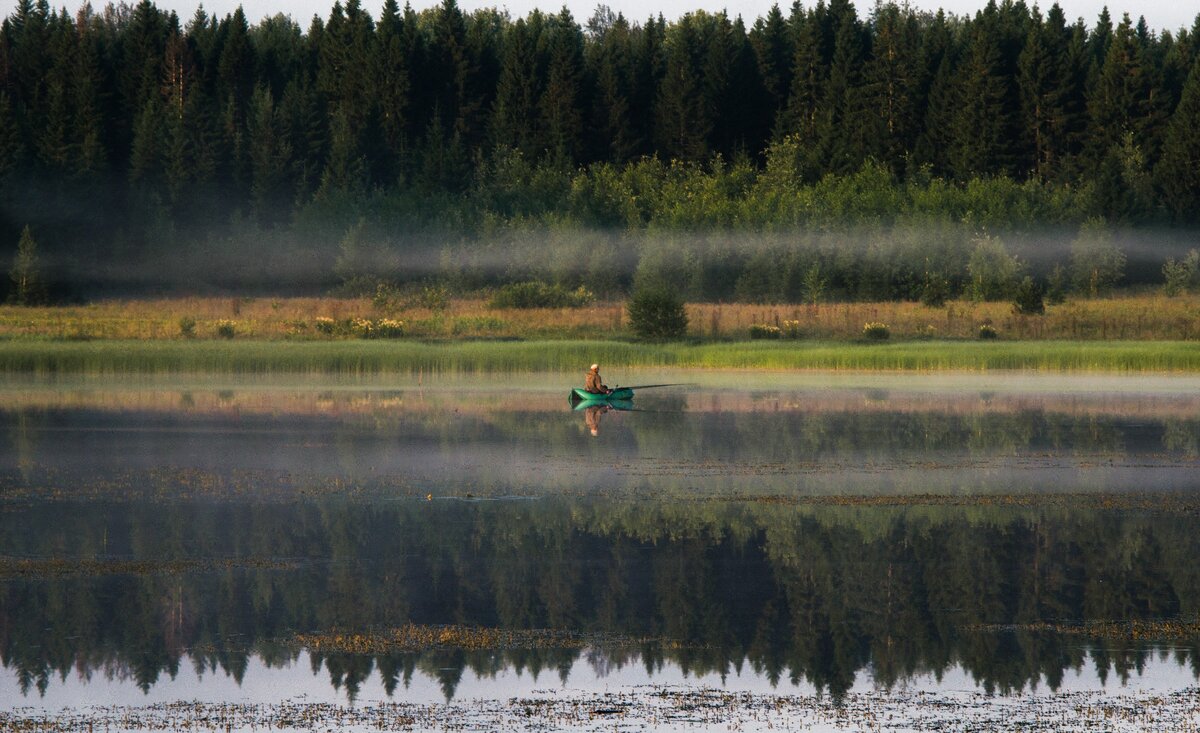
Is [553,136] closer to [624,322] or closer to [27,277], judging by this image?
[27,277]

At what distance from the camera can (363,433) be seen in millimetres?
38281

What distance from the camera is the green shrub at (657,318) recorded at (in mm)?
80500

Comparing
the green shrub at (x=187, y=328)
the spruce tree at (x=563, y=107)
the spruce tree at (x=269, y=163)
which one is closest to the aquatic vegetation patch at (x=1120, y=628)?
the green shrub at (x=187, y=328)

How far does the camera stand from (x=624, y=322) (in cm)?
8825

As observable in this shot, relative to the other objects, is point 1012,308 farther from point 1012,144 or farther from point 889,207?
point 1012,144

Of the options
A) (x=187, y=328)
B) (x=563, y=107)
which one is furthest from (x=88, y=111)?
(x=187, y=328)

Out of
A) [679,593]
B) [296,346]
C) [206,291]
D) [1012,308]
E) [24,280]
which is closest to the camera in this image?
[679,593]

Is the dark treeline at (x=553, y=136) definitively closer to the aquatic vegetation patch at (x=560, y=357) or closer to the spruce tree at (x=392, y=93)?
the spruce tree at (x=392, y=93)

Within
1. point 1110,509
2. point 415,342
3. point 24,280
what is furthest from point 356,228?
point 1110,509

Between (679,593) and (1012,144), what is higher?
(1012,144)

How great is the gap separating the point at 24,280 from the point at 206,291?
14687mm

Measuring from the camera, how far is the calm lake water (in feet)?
48.4

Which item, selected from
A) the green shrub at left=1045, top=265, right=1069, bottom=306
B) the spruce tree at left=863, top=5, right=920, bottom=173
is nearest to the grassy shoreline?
the green shrub at left=1045, top=265, right=1069, bottom=306

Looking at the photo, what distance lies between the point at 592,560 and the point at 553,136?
126m
